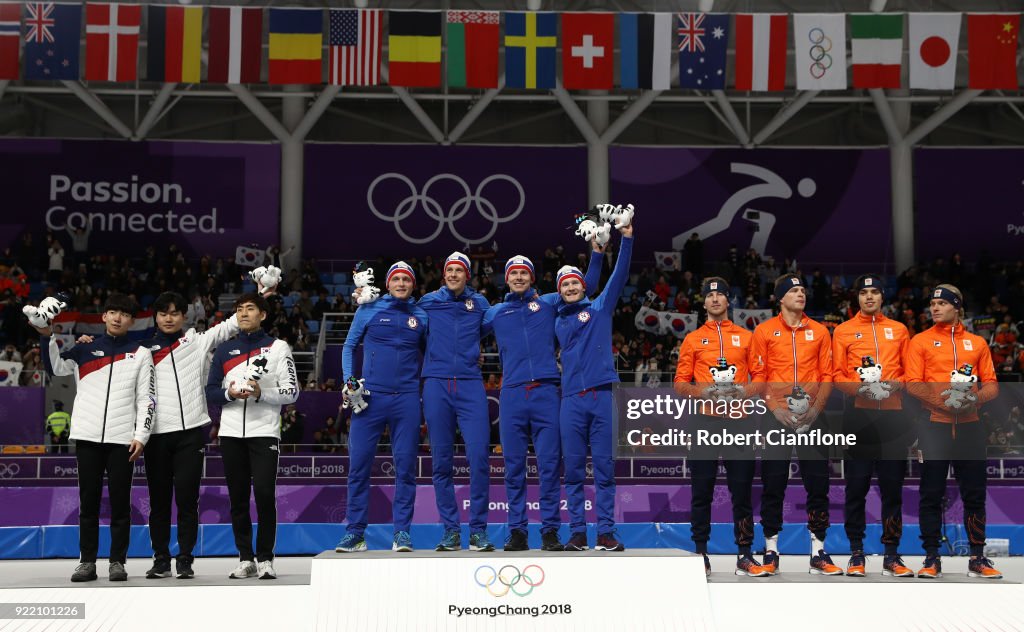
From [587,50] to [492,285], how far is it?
21.6 ft

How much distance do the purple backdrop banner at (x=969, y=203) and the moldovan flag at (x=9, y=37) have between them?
21.9 metres

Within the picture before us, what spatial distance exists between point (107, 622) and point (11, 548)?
810cm

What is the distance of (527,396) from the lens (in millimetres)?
9430

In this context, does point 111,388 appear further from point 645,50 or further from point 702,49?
point 702,49

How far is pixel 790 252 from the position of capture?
30.0 m

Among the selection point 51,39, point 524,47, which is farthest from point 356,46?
point 51,39

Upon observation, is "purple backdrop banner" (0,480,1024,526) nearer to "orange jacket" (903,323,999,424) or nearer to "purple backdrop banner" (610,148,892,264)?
"orange jacket" (903,323,999,424)

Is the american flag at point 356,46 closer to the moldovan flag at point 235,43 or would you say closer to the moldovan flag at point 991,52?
the moldovan flag at point 235,43

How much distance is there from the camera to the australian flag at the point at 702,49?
2156 centimetres

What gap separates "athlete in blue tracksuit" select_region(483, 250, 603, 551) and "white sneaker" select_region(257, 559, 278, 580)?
6.31 feet

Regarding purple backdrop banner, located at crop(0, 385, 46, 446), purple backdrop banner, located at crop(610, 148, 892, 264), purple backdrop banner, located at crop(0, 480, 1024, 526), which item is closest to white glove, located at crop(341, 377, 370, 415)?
purple backdrop banner, located at crop(0, 480, 1024, 526)

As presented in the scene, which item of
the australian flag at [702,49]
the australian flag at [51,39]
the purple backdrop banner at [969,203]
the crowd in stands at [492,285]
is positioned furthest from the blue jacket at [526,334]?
the purple backdrop banner at [969,203]

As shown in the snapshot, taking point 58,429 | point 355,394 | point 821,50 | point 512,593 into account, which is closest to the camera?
point 512,593

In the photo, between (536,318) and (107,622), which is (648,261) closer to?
(536,318)
